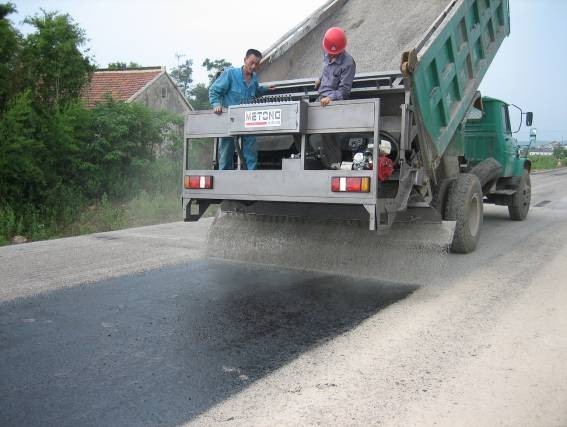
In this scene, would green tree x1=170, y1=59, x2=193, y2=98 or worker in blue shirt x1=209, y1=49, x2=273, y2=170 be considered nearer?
worker in blue shirt x1=209, y1=49, x2=273, y2=170

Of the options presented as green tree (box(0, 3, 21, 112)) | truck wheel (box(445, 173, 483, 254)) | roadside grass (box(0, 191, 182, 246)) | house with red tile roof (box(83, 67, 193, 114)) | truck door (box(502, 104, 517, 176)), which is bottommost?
roadside grass (box(0, 191, 182, 246))

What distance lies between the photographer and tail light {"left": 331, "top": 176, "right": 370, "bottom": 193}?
4746 mm

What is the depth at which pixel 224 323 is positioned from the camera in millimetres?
4242

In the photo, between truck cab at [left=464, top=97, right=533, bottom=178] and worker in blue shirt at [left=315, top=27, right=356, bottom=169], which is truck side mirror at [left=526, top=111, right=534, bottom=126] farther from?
→ worker in blue shirt at [left=315, top=27, right=356, bottom=169]

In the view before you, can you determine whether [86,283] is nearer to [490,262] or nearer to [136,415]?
[136,415]

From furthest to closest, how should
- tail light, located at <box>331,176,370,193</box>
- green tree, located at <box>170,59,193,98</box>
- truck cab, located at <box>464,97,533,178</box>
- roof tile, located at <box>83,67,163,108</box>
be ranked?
green tree, located at <box>170,59,193,98</box> < roof tile, located at <box>83,67,163,108</box> < truck cab, located at <box>464,97,533,178</box> < tail light, located at <box>331,176,370,193</box>

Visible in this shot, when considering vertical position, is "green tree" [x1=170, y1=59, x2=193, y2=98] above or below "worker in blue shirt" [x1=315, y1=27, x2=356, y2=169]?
above

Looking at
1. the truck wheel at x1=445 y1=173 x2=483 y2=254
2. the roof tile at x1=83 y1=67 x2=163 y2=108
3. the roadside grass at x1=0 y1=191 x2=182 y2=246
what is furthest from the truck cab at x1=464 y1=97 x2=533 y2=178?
the roof tile at x1=83 y1=67 x2=163 y2=108

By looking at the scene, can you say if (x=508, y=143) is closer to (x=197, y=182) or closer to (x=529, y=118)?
(x=529, y=118)

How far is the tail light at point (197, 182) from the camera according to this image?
18.6ft

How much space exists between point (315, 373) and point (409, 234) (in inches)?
129

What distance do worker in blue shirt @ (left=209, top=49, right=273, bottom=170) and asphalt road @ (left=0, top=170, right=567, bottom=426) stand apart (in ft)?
4.04

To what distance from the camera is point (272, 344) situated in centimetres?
379

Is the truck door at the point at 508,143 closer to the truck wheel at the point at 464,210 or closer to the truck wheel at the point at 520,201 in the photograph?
the truck wheel at the point at 520,201
